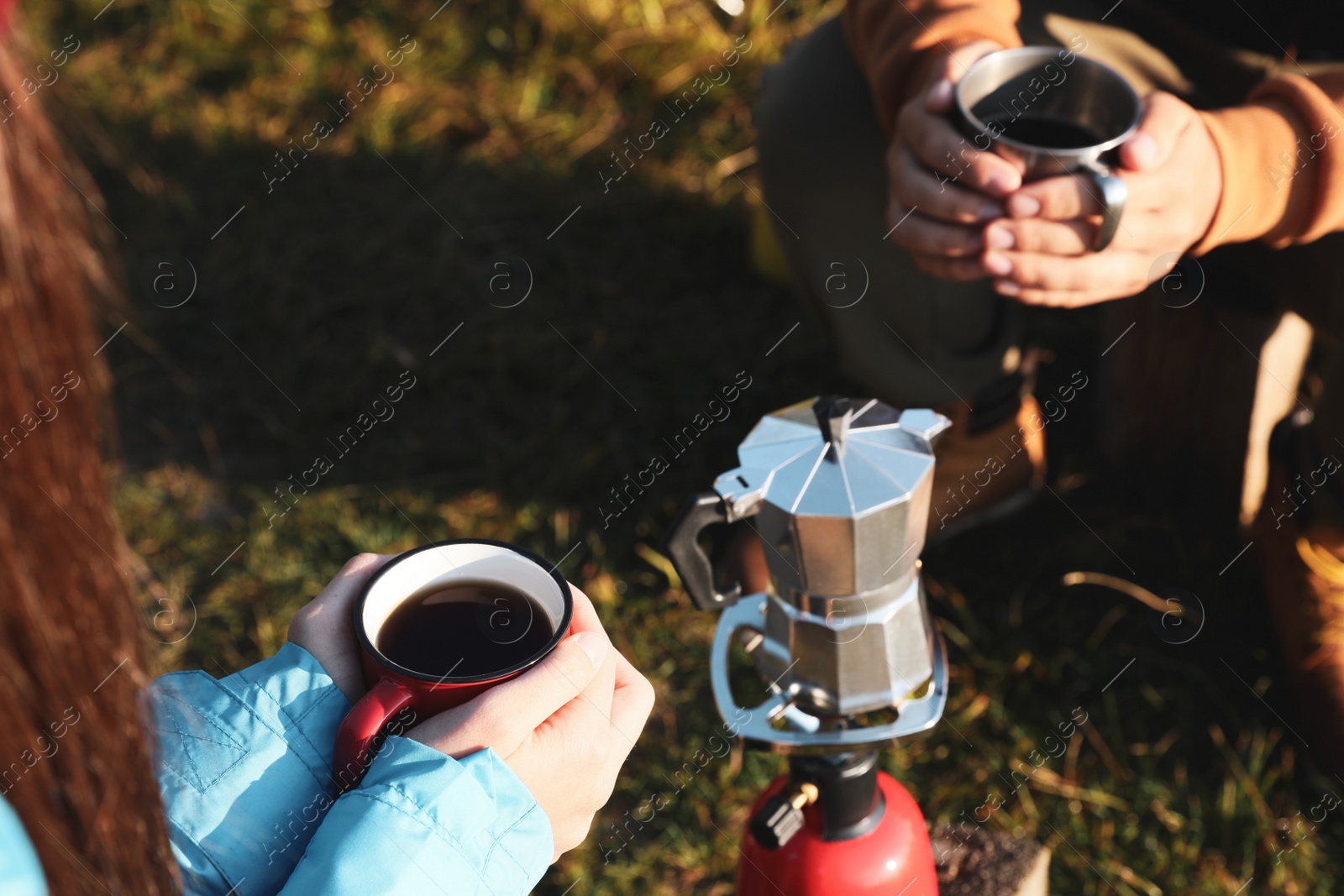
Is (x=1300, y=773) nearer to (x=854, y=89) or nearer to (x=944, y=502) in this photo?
(x=944, y=502)

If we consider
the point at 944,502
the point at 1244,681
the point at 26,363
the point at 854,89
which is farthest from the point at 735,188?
the point at 26,363

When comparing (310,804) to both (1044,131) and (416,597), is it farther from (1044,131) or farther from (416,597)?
(1044,131)

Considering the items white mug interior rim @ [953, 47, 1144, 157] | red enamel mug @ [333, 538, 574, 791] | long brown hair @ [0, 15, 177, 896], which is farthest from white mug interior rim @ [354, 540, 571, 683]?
white mug interior rim @ [953, 47, 1144, 157]

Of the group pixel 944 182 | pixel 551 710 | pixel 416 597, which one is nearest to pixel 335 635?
pixel 416 597

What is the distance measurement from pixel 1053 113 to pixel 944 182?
15cm

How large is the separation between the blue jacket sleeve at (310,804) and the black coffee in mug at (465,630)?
0.28 feet

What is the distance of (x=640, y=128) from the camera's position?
273 centimetres

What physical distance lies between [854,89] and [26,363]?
155 cm

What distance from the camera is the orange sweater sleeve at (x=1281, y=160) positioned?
4.63 feet

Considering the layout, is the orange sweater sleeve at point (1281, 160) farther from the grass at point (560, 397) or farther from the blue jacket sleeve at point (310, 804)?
the blue jacket sleeve at point (310, 804)

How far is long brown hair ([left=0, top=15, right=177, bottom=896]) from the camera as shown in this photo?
490 millimetres

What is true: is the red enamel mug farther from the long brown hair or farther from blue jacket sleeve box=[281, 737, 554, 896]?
the long brown hair

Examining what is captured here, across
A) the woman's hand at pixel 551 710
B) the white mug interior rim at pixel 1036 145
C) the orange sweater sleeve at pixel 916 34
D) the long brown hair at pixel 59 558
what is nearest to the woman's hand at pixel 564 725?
the woman's hand at pixel 551 710

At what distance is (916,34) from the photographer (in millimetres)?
1552
